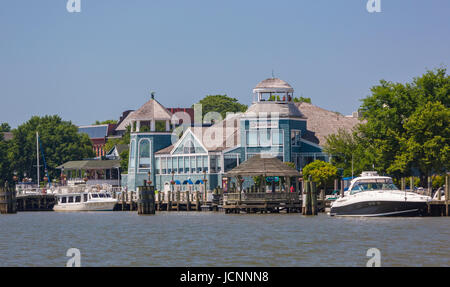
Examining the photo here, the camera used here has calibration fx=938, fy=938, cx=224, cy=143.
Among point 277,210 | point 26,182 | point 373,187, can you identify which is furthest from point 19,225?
point 26,182

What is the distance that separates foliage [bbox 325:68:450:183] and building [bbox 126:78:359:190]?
526 inches

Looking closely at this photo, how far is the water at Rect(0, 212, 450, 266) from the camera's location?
144 ft

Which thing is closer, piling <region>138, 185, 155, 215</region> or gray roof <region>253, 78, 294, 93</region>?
piling <region>138, 185, 155, 215</region>

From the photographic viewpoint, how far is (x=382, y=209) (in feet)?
229

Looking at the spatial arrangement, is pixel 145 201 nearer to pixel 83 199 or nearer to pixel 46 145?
pixel 83 199

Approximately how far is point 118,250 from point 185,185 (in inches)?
2506

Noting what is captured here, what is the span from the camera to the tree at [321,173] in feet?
316

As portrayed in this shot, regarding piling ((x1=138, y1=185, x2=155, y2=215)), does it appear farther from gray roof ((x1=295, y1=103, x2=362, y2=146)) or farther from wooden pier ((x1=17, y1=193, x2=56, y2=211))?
wooden pier ((x1=17, y1=193, x2=56, y2=211))

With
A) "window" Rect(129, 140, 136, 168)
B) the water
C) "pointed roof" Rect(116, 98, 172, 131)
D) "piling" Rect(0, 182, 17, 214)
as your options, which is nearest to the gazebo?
the water

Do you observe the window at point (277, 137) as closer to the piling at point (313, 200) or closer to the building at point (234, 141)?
the building at point (234, 141)

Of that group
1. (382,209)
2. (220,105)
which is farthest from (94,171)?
(382,209)

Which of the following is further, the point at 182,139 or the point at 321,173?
the point at 182,139

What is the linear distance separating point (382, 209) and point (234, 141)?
1632 inches

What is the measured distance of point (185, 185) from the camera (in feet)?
372
